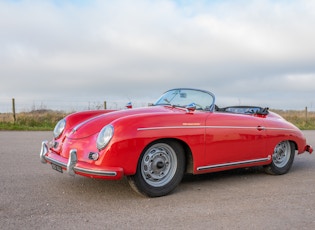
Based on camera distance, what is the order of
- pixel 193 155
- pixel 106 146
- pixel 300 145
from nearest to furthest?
pixel 106 146
pixel 193 155
pixel 300 145

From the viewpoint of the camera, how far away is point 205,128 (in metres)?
4.80

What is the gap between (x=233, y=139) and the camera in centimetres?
512

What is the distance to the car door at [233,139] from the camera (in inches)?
192

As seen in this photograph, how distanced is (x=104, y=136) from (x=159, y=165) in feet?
2.61

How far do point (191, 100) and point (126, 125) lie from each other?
1.61 meters

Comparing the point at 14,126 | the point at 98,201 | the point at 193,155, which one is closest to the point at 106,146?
the point at 98,201

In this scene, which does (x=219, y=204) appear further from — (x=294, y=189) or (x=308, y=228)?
(x=294, y=189)

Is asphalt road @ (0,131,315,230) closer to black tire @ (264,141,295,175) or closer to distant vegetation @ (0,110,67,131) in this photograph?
black tire @ (264,141,295,175)

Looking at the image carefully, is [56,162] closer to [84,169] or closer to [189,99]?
[84,169]

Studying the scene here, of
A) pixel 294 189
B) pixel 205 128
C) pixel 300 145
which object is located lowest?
pixel 294 189

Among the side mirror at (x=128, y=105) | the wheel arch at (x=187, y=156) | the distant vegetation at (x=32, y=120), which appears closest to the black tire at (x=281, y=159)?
the wheel arch at (x=187, y=156)

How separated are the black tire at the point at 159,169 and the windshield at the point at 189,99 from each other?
986 mm

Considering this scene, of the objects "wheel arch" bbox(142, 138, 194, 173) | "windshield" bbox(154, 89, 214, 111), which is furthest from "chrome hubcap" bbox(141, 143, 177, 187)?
"windshield" bbox(154, 89, 214, 111)

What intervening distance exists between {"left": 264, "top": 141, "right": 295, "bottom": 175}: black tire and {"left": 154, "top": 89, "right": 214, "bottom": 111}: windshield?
5.03ft
